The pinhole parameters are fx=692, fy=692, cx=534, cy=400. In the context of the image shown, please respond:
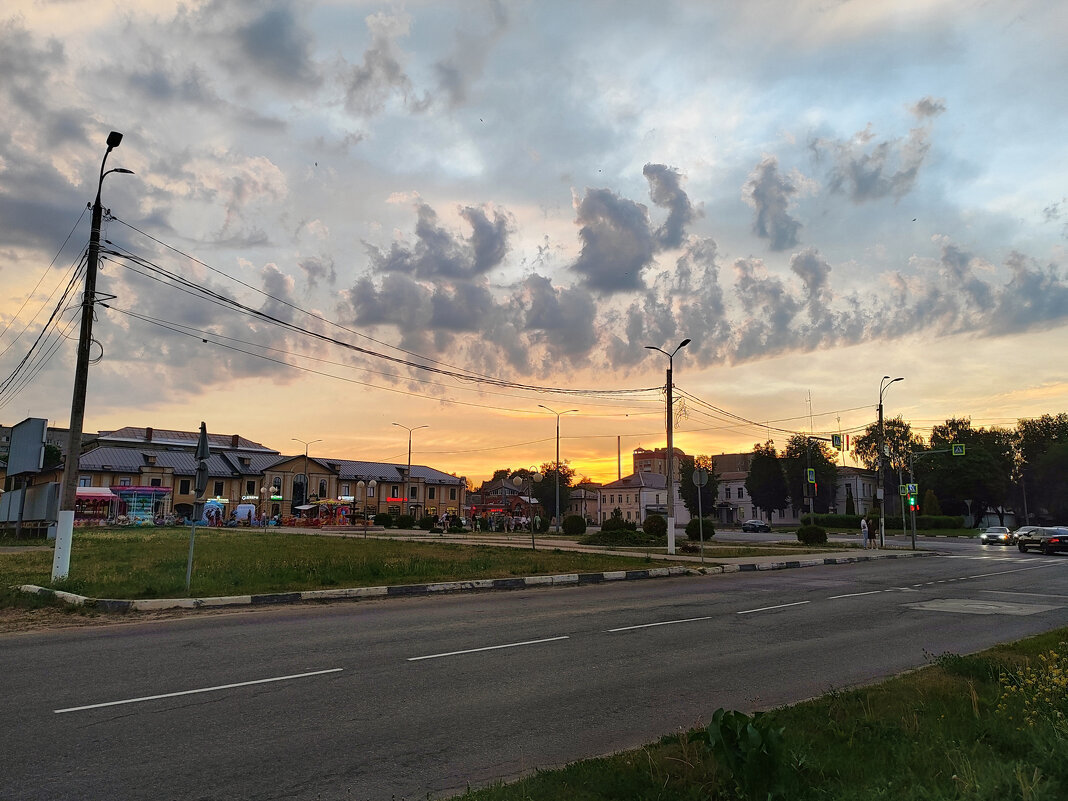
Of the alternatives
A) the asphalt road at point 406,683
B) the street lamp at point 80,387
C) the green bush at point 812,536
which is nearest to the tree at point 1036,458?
the green bush at point 812,536

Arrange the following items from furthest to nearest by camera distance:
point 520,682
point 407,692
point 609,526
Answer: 1. point 609,526
2. point 520,682
3. point 407,692

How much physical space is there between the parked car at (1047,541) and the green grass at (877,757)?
128 feet

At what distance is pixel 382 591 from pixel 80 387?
852cm

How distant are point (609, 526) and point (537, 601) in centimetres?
2825

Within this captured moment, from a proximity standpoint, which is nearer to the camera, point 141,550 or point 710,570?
point 710,570

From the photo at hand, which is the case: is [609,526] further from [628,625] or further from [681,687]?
[681,687]

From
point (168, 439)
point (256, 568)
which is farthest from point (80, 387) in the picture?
point (168, 439)

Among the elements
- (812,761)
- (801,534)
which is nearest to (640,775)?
(812,761)

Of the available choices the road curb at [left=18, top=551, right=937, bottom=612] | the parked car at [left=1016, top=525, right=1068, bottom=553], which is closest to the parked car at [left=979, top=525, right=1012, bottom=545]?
the parked car at [left=1016, top=525, right=1068, bottom=553]

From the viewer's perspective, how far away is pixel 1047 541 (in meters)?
37.7

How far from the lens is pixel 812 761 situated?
461 cm

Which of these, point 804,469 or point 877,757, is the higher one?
point 804,469

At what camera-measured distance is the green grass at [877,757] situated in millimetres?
3779

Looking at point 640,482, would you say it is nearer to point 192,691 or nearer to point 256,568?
point 256,568
